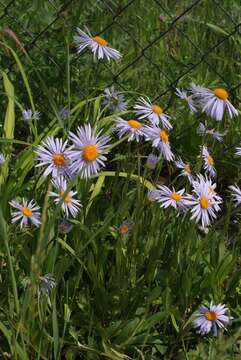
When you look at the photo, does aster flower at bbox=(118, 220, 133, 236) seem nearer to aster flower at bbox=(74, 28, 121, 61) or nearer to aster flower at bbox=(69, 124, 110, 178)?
aster flower at bbox=(69, 124, 110, 178)

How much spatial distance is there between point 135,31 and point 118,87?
1.98 feet

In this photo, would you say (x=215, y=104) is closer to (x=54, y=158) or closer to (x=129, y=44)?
(x=54, y=158)

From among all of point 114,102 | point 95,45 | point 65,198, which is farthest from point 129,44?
point 65,198

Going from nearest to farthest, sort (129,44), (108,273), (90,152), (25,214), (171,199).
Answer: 1. (90,152)
2. (25,214)
3. (171,199)
4. (108,273)
5. (129,44)

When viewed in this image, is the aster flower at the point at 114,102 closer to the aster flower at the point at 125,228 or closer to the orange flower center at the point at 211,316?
the aster flower at the point at 125,228

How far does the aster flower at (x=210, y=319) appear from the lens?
1854 millimetres

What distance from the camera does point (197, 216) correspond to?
1.88m

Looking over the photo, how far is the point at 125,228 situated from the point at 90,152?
305mm

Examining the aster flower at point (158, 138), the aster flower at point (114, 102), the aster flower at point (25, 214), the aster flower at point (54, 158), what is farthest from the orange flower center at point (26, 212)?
the aster flower at point (114, 102)

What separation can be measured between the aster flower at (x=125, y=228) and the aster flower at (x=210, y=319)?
26 cm

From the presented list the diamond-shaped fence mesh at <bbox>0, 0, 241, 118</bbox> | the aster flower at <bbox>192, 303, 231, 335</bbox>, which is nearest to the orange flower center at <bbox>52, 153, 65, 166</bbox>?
the aster flower at <bbox>192, 303, 231, 335</bbox>

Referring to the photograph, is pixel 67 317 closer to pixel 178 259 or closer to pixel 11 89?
pixel 178 259

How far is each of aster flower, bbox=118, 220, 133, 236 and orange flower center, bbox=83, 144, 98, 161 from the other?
0.96 feet

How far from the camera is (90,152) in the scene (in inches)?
68.0
